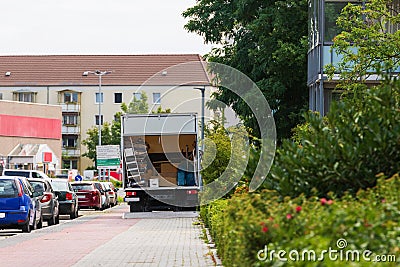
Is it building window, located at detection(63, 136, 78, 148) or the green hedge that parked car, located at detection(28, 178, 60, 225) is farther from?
building window, located at detection(63, 136, 78, 148)

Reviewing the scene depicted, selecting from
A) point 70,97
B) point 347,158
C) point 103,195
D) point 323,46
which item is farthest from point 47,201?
point 70,97

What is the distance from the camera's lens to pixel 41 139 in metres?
84.3

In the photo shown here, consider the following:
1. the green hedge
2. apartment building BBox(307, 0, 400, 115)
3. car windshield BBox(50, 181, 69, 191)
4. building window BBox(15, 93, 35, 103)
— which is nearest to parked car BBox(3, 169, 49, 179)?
car windshield BBox(50, 181, 69, 191)

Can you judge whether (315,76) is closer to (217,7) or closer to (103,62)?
(217,7)

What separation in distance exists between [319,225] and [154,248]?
12.9 meters

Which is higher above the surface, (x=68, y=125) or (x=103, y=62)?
(x=103, y=62)

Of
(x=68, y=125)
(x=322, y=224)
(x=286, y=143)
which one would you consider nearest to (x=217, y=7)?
→ (x=286, y=143)

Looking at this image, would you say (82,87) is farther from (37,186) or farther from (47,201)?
(47,201)

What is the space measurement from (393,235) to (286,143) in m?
3.65

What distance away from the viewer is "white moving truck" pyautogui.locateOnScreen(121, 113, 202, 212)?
1437 inches

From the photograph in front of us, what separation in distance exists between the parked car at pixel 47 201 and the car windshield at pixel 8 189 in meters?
4.41

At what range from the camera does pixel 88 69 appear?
129000 mm

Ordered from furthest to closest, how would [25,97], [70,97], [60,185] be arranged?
[70,97], [25,97], [60,185]

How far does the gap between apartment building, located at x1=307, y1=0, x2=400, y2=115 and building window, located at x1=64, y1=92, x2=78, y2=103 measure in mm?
88171
